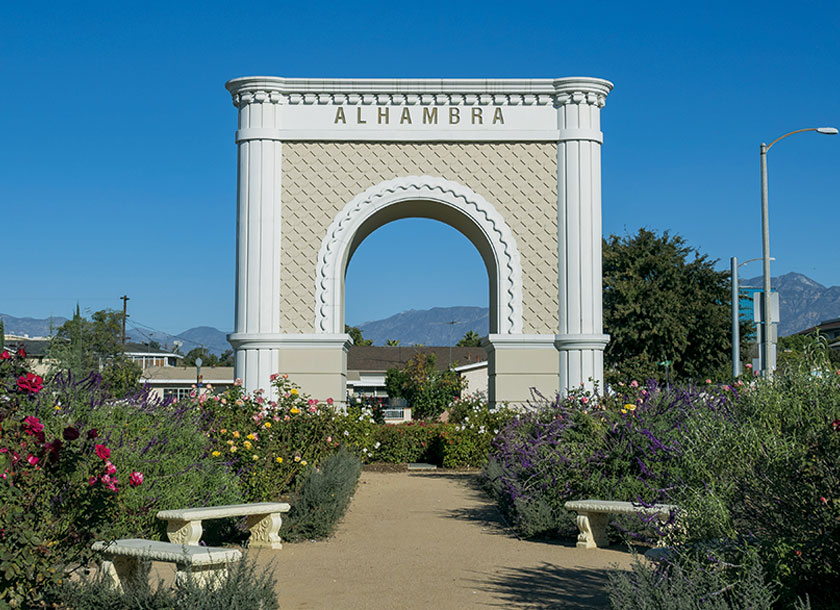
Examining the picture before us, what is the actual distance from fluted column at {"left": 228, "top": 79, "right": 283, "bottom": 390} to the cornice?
2.5 inches

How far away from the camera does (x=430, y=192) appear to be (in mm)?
16578

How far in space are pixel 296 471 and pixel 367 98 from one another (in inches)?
317

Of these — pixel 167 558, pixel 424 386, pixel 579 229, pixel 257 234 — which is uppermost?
pixel 579 229

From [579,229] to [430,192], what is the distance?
2.80m

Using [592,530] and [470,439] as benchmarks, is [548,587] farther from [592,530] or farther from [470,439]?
[470,439]

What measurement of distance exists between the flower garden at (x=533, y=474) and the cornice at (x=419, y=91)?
20.3 feet

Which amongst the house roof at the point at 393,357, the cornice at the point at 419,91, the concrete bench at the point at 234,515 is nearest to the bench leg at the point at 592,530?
the concrete bench at the point at 234,515

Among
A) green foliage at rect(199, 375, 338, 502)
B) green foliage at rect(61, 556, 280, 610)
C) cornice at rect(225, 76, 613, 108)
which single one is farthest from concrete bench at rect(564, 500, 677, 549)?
cornice at rect(225, 76, 613, 108)

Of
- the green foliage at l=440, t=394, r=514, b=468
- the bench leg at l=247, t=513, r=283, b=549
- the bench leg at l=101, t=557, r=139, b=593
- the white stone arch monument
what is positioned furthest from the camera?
the green foliage at l=440, t=394, r=514, b=468

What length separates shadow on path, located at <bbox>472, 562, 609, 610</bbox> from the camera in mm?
6637

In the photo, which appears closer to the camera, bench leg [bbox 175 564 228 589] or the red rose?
bench leg [bbox 175 564 228 589]

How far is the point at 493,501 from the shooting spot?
13.1m

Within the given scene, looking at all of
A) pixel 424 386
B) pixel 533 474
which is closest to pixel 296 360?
pixel 533 474

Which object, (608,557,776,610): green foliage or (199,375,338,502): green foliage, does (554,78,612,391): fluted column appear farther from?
(608,557,776,610): green foliage
